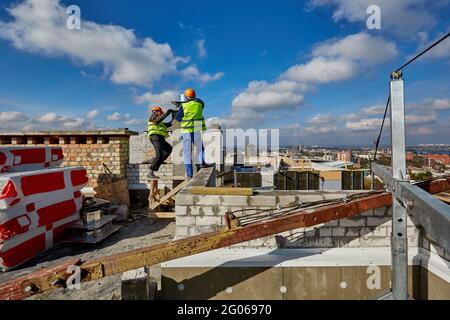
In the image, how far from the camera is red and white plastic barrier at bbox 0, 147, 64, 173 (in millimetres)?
5453

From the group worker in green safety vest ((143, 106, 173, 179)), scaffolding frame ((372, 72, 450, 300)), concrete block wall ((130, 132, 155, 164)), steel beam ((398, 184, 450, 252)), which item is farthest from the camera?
concrete block wall ((130, 132, 155, 164))

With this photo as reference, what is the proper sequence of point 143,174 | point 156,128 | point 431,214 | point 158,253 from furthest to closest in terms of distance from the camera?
point 143,174, point 156,128, point 158,253, point 431,214

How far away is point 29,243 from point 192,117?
4297mm

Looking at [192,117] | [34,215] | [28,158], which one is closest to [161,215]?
[34,215]

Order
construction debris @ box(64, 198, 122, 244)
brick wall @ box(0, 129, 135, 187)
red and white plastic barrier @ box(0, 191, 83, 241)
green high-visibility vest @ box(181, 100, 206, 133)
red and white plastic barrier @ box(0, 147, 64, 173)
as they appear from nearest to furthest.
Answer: red and white plastic barrier @ box(0, 191, 83, 241) → red and white plastic barrier @ box(0, 147, 64, 173) → green high-visibility vest @ box(181, 100, 206, 133) → construction debris @ box(64, 198, 122, 244) → brick wall @ box(0, 129, 135, 187)

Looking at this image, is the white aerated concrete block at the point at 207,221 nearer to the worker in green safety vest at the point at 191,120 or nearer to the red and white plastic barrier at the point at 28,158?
the worker in green safety vest at the point at 191,120

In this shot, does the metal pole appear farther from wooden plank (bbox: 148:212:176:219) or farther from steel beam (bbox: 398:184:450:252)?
wooden plank (bbox: 148:212:176:219)

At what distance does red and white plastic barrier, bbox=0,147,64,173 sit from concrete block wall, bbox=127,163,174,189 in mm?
2396

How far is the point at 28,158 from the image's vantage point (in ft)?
19.7

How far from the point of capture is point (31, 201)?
5035 mm

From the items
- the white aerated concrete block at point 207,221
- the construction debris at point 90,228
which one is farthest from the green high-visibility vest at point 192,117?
the construction debris at point 90,228

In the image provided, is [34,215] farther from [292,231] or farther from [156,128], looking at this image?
[292,231]

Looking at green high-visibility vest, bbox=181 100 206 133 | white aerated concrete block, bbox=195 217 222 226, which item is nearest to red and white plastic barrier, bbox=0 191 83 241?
green high-visibility vest, bbox=181 100 206 133
